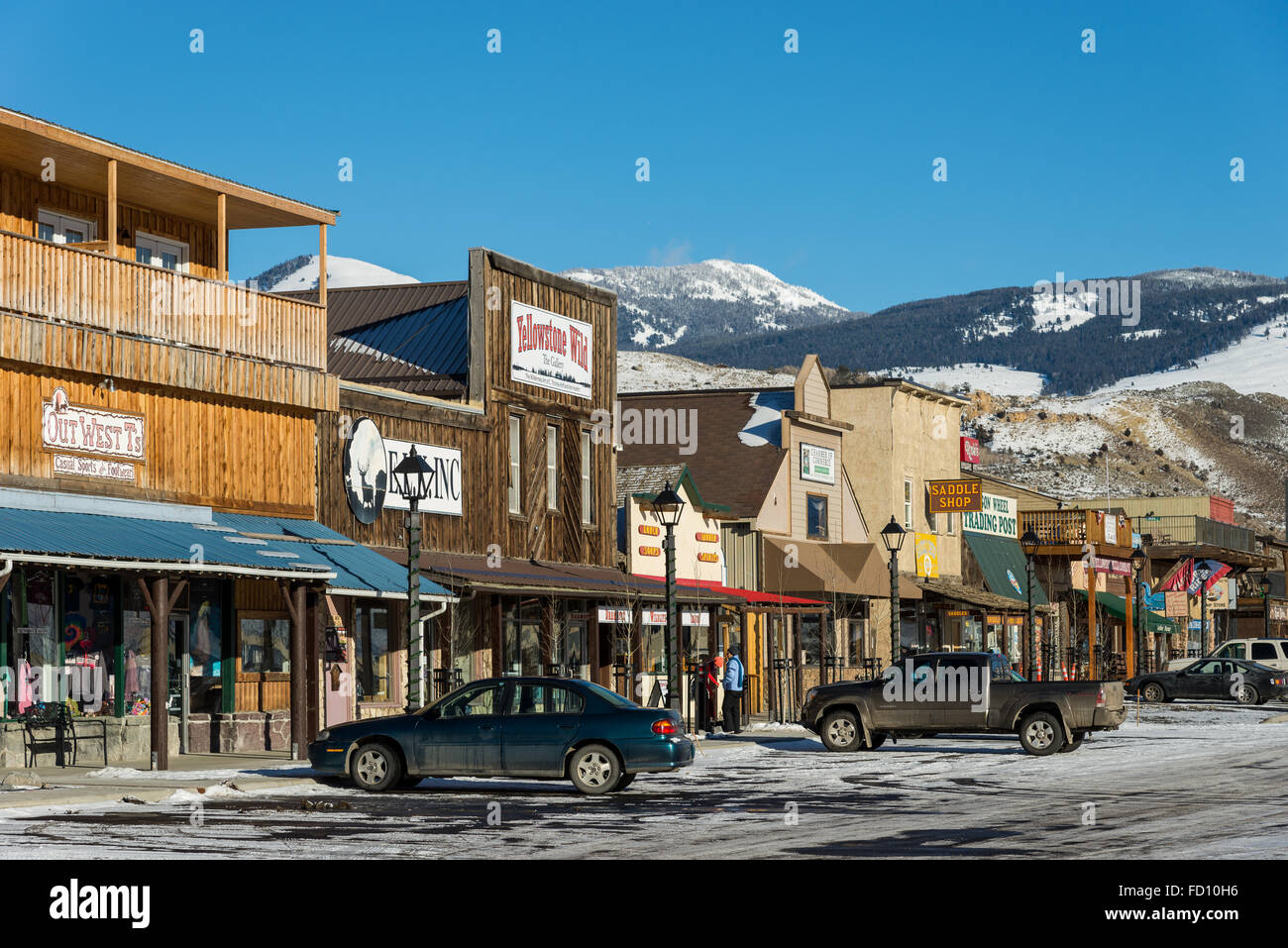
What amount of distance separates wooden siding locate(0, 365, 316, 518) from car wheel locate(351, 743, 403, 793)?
23.4 ft

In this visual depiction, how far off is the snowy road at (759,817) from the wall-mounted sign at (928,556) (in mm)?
27883

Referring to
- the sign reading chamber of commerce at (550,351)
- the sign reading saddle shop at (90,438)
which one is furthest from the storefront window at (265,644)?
the sign reading chamber of commerce at (550,351)

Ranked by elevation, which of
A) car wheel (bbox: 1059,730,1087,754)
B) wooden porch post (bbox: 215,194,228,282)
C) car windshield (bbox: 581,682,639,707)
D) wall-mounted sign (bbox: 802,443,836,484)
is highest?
wooden porch post (bbox: 215,194,228,282)

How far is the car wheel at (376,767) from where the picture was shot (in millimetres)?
21172

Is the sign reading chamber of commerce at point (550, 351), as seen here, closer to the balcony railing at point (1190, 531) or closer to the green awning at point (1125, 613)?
the green awning at point (1125, 613)

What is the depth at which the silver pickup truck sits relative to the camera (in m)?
28.7

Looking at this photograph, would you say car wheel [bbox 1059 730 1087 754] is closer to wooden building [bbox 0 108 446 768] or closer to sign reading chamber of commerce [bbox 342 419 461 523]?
wooden building [bbox 0 108 446 768]

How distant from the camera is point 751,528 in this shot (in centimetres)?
4619

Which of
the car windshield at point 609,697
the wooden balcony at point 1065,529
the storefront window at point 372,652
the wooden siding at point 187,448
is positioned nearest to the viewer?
the car windshield at point 609,697

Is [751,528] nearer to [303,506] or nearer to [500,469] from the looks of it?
[500,469]

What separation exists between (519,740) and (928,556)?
3627cm

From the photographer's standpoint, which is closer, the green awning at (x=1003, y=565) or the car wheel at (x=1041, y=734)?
the car wheel at (x=1041, y=734)

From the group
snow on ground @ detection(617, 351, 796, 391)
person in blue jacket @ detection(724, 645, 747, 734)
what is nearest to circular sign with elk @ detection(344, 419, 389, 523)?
person in blue jacket @ detection(724, 645, 747, 734)

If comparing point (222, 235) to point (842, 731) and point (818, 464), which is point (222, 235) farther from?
point (818, 464)
